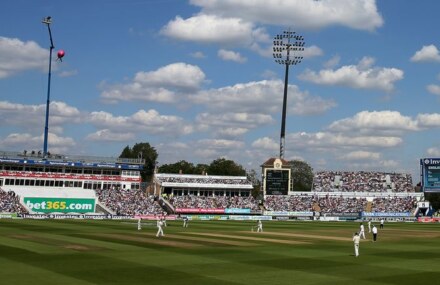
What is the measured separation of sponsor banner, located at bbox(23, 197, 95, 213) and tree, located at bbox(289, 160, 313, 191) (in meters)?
102

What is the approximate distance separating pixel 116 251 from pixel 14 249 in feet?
19.7

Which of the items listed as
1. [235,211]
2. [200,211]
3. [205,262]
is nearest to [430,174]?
[235,211]

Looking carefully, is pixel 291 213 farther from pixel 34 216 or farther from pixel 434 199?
pixel 434 199

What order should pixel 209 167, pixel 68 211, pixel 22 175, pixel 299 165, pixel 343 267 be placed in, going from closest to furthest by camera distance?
pixel 343 267 → pixel 68 211 → pixel 22 175 → pixel 209 167 → pixel 299 165

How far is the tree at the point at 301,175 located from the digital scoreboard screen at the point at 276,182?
77.2 meters

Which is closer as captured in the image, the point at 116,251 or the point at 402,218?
the point at 116,251

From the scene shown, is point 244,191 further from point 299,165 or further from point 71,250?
point 71,250

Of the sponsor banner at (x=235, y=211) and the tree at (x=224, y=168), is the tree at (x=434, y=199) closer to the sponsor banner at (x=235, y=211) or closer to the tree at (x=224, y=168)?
the tree at (x=224, y=168)

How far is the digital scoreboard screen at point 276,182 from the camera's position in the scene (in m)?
104

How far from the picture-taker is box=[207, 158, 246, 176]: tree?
15725 centimetres

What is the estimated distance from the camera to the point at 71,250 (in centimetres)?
3158

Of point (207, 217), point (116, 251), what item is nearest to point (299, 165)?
point (207, 217)

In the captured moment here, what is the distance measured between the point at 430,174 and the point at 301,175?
3358 inches

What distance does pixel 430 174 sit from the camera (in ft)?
326
